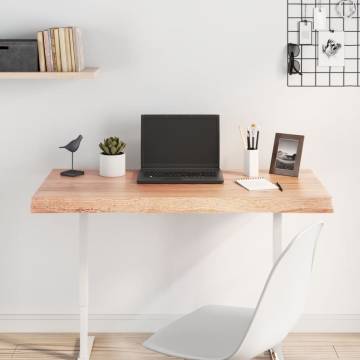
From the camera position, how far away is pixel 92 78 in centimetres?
333

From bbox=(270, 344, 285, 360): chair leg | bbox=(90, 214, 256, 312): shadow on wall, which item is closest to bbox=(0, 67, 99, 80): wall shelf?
bbox=(90, 214, 256, 312): shadow on wall

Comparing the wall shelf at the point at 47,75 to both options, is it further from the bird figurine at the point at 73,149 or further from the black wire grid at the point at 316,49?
the black wire grid at the point at 316,49

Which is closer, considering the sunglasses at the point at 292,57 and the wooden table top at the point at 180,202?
the wooden table top at the point at 180,202

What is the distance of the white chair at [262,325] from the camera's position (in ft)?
7.80

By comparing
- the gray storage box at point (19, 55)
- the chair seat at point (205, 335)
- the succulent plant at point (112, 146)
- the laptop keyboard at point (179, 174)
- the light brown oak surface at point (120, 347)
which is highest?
the gray storage box at point (19, 55)

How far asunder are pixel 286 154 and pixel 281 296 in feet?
3.73

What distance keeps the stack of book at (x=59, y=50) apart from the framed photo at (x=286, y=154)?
3.08ft

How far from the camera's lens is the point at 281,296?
241 cm

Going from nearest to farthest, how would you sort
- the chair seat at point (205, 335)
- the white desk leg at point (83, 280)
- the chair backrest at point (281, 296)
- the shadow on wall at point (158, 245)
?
the chair backrest at point (281, 296)
the chair seat at point (205, 335)
the white desk leg at point (83, 280)
the shadow on wall at point (158, 245)

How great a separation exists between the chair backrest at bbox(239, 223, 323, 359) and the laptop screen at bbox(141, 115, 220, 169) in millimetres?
1038

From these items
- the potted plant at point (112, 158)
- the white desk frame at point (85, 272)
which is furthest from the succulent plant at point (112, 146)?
the white desk frame at point (85, 272)

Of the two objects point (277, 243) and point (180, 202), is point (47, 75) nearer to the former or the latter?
point (180, 202)

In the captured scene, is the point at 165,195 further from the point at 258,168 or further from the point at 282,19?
the point at 282,19

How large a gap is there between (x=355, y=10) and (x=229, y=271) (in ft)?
4.41
